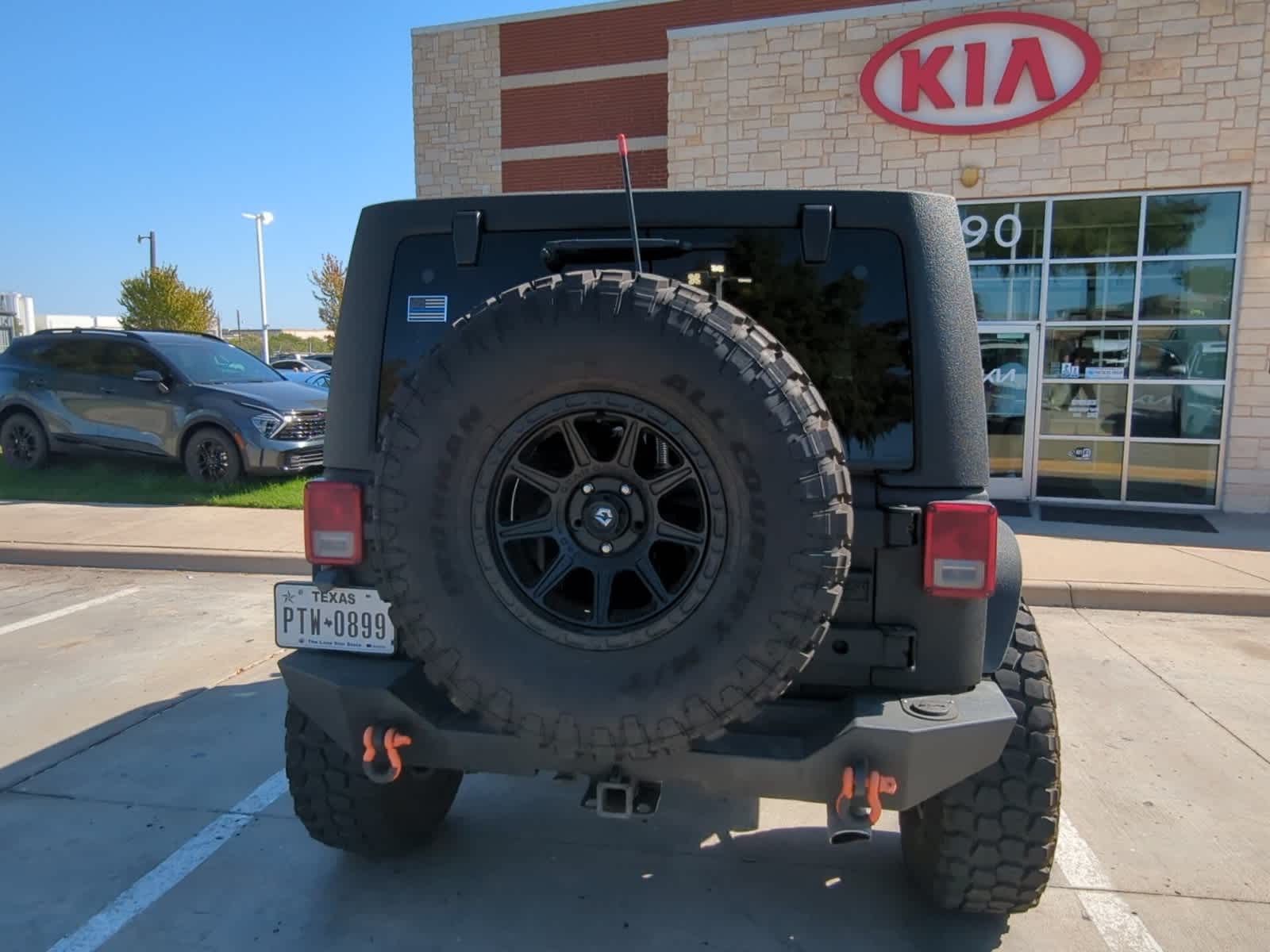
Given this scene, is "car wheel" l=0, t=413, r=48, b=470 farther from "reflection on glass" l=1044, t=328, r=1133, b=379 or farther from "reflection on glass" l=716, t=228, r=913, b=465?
"reflection on glass" l=1044, t=328, r=1133, b=379

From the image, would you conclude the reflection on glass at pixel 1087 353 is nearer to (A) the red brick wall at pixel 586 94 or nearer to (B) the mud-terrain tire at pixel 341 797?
(A) the red brick wall at pixel 586 94

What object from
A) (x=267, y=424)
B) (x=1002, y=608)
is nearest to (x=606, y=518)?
(x=1002, y=608)

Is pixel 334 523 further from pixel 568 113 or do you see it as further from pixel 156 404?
pixel 568 113

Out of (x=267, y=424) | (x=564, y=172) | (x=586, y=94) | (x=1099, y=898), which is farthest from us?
(x=564, y=172)

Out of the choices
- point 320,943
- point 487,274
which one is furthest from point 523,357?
point 320,943

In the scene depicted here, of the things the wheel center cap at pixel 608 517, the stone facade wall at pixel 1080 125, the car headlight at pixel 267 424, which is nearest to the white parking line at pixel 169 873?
the wheel center cap at pixel 608 517

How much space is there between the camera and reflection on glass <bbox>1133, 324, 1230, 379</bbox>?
9.84 metres

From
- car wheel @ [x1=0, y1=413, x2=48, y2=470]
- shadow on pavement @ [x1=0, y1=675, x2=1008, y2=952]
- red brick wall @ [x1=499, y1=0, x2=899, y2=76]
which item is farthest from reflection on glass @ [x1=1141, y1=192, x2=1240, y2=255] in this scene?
car wheel @ [x1=0, y1=413, x2=48, y2=470]

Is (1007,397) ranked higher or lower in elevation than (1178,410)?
higher

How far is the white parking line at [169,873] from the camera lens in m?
2.58

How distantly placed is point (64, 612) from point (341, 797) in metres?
4.56

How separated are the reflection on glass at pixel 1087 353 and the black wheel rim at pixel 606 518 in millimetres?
9697

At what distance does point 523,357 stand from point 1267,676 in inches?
200

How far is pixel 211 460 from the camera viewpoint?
31.2ft
